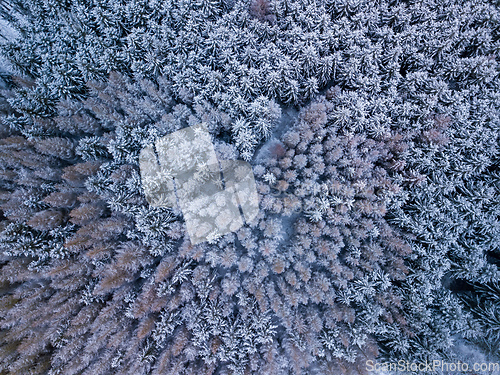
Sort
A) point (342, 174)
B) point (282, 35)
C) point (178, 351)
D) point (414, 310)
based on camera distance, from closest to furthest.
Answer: point (178, 351)
point (414, 310)
point (342, 174)
point (282, 35)

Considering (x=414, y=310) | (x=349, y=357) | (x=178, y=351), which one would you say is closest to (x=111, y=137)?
(x=178, y=351)

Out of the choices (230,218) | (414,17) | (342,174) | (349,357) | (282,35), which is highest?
(282,35)

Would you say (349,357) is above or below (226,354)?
below

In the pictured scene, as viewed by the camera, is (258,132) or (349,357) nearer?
(349,357)

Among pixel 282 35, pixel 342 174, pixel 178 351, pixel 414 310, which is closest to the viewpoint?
pixel 178 351

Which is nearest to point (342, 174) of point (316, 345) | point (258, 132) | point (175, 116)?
point (258, 132)

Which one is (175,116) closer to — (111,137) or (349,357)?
(111,137)

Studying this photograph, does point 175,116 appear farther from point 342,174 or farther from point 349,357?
point 349,357
